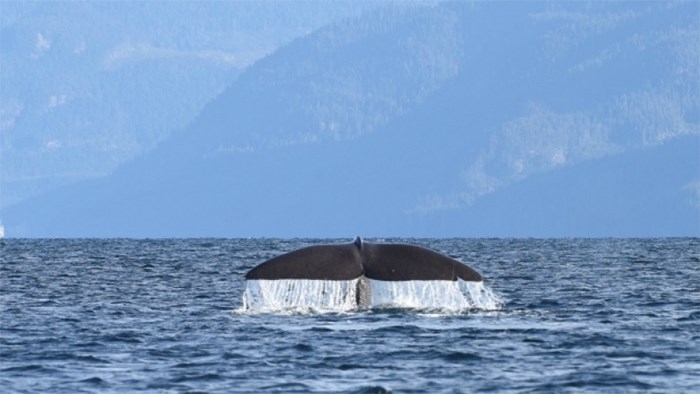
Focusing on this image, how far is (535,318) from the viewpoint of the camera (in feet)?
89.9

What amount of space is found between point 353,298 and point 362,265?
5773 millimetres

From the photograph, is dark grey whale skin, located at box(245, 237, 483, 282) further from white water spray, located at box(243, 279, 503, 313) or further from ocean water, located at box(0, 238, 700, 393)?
white water spray, located at box(243, 279, 503, 313)

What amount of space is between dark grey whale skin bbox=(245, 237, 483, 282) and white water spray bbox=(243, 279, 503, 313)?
399cm

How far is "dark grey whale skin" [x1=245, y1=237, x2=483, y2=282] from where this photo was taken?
22406mm

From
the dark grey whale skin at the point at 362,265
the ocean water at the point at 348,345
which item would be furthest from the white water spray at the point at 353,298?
the dark grey whale skin at the point at 362,265

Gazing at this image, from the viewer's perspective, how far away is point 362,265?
2280 centimetres

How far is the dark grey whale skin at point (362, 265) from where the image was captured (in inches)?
882

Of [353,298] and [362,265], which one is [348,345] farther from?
[353,298]

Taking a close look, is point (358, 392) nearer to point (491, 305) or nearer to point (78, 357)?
point (78, 357)

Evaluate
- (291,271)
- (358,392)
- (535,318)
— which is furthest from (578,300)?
(358,392)

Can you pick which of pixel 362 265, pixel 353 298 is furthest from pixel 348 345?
pixel 353 298

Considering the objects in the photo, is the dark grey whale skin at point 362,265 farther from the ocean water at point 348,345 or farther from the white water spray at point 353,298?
the white water spray at point 353,298

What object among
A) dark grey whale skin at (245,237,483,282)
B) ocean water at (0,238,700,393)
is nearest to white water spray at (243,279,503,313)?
ocean water at (0,238,700,393)

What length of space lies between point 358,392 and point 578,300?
14929 millimetres
